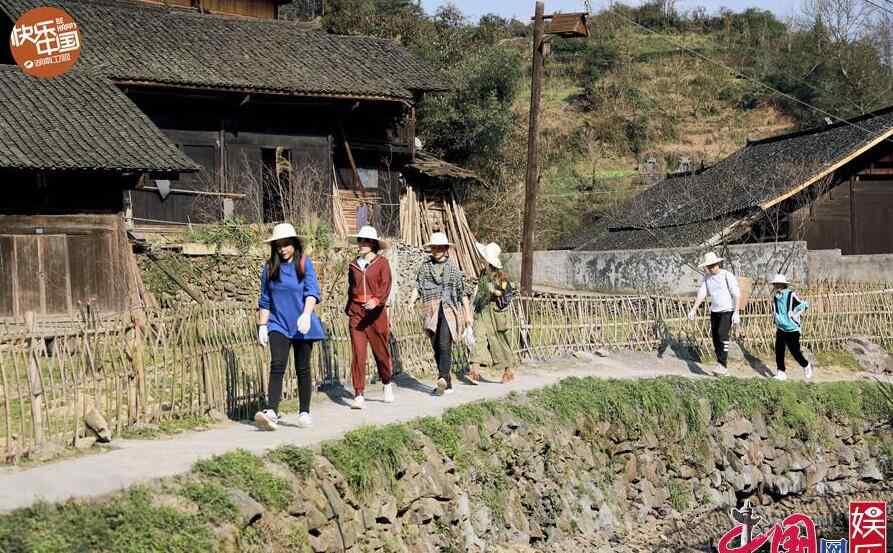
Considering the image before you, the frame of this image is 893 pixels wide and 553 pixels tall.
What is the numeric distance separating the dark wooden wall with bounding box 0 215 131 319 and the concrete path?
28.9 ft

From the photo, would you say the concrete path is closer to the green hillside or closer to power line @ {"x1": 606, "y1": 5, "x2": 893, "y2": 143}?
power line @ {"x1": 606, "y1": 5, "x2": 893, "y2": 143}

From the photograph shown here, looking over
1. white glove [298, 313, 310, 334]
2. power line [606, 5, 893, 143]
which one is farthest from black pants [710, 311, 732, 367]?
power line [606, 5, 893, 143]

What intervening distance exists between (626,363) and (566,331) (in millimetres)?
1189

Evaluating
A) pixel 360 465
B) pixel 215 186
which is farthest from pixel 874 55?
pixel 360 465

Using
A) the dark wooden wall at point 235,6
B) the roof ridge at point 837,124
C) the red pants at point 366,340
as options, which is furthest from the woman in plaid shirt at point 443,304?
the roof ridge at point 837,124

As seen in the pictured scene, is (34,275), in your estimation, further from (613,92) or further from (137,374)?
(613,92)

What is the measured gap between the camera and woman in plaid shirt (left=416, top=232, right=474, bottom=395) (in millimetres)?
13625

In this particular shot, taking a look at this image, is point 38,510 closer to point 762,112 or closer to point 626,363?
point 626,363

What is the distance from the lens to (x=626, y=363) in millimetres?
18531

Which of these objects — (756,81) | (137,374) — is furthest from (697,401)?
(756,81)

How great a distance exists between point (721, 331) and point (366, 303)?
7.59m

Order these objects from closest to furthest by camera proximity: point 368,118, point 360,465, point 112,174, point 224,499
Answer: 1. point 224,499
2. point 360,465
3. point 112,174
4. point 368,118
